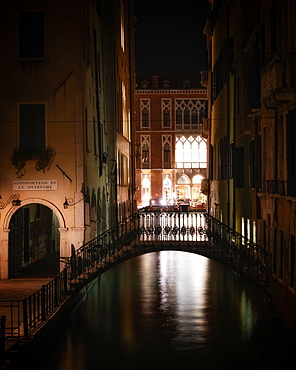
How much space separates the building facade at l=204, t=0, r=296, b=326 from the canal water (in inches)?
54.5

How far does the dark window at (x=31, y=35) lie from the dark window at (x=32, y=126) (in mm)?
1867

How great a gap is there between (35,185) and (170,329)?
25.0 ft

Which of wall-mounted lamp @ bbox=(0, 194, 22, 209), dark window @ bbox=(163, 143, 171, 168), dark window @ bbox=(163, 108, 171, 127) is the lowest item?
wall-mounted lamp @ bbox=(0, 194, 22, 209)

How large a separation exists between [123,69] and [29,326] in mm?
27149

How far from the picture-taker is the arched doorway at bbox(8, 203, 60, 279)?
24.1 metres

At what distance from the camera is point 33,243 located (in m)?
28.3

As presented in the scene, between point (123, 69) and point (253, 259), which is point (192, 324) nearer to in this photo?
point (253, 259)

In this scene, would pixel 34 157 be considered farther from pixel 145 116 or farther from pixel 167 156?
pixel 167 156

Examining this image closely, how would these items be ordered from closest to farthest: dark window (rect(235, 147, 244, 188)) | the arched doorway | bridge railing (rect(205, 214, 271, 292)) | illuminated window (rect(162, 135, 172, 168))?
bridge railing (rect(205, 214, 271, 292)) → the arched doorway → dark window (rect(235, 147, 244, 188)) → illuminated window (rect(162, 135, 172, 168))

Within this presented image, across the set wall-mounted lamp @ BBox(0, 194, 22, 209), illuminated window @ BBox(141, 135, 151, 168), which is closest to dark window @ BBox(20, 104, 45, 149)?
wall-mounted lamp @ BBox(0, 194, 22, 209)

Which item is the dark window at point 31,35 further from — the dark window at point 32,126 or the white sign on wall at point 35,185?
the white sign on wall at point 35,185

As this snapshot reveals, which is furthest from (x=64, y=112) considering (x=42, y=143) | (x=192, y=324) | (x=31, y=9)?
(x=192, y=324)

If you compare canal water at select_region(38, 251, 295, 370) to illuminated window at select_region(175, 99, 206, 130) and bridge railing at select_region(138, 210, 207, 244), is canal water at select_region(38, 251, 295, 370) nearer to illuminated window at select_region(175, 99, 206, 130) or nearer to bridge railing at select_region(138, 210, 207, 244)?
bridge railing at select_region(138, 210, 207, 244)

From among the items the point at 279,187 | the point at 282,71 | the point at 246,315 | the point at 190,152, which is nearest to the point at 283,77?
the point at 282,71
